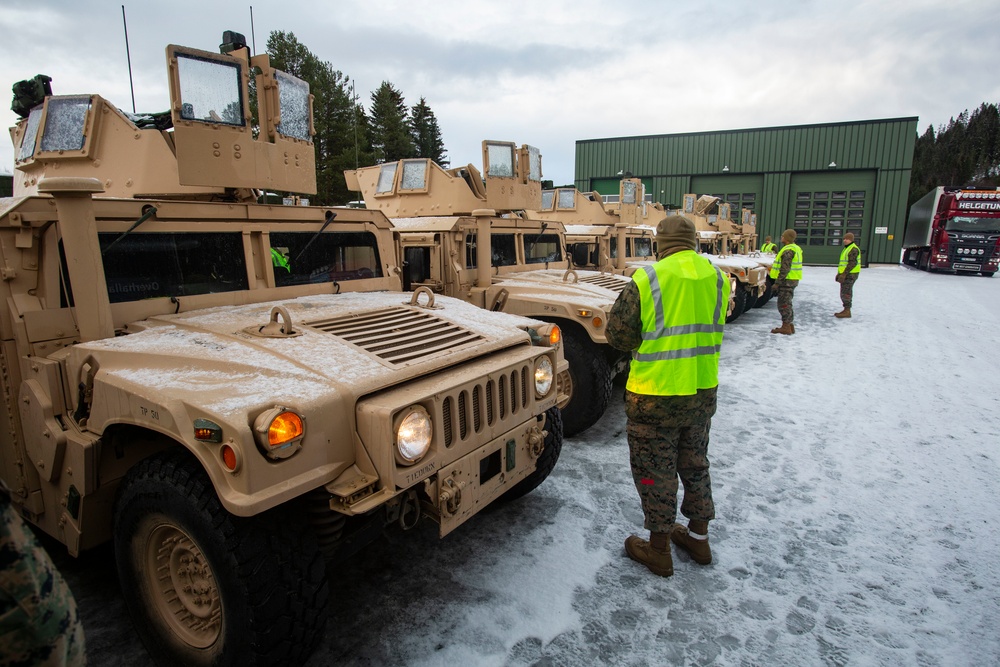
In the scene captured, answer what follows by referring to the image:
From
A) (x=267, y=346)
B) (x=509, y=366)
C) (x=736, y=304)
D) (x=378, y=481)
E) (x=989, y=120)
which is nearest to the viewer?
(x=378, y=481)

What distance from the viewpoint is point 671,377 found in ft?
8.87

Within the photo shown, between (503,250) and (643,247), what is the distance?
13.5ft

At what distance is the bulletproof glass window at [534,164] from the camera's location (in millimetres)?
6570

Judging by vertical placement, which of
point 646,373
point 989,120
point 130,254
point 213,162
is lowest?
point 646,373

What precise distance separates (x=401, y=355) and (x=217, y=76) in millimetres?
1868

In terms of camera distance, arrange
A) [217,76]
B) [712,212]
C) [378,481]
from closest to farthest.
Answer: [378,481] < [217,76] < [712,212]

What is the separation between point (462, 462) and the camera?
92.3 inches

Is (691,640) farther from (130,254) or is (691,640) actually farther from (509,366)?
(130,254)

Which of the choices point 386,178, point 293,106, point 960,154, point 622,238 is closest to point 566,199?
point 622,238

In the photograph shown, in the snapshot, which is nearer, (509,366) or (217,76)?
(509,366)

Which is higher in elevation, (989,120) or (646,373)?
(989,120)

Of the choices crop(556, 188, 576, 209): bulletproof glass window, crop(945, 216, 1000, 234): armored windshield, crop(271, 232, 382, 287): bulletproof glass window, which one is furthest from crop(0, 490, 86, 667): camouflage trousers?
crop(945, 216, 1000, 234): armored windshield

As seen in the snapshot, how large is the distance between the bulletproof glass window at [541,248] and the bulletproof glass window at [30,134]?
4105 millimetres

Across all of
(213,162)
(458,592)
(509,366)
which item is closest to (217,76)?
(213,162)
